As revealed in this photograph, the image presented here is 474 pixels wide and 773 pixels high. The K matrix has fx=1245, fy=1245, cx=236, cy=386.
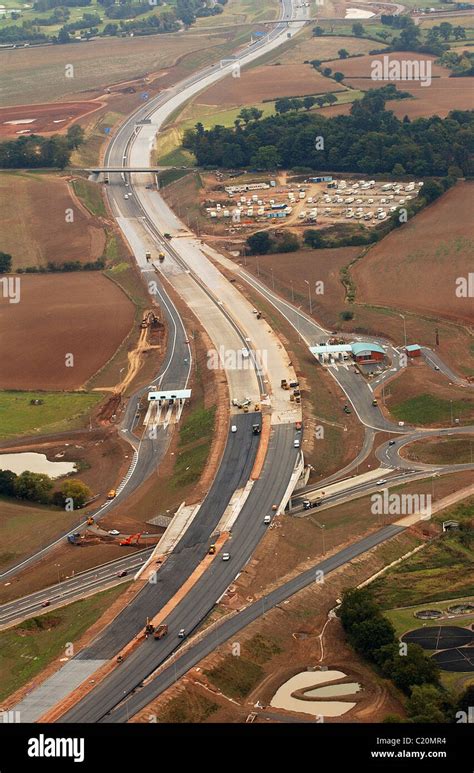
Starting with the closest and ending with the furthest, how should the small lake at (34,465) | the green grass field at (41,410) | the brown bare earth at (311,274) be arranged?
the small lake at (34,465) → the green grass field at (41,410) → the brown bare earth at (311,274)

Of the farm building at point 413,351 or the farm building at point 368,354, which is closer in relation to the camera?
the farm building at point 368,354

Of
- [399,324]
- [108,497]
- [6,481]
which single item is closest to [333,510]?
[108,497]

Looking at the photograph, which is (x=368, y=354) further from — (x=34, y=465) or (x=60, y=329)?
(x=34, y=465)

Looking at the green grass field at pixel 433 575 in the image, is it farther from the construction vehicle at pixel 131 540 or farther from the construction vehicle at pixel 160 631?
the construction vehicle at pixel 131 540

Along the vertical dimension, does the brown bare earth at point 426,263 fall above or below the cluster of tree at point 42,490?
above

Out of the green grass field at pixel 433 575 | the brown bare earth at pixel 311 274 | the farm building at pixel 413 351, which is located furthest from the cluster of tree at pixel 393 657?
the brown bare earth at pixel 311 274

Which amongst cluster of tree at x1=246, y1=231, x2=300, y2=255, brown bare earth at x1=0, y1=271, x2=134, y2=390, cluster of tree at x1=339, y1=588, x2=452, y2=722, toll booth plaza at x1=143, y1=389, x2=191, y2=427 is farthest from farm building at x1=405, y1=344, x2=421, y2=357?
cluster of tree at x1=339, y1=588, x2=452, y2=722

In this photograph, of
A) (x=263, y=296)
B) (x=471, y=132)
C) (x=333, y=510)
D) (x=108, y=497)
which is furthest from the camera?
(x=471, y=132)

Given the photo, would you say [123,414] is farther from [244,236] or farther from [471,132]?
[471,132]
